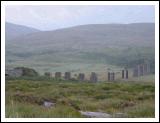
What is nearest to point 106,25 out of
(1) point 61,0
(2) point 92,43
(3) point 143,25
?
(3) point 143,25

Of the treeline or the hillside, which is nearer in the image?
the treeline

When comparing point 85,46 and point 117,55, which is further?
point 85,46

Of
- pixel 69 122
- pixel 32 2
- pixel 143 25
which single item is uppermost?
pixel 143 25

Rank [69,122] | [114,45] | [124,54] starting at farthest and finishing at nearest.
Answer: [114,45]
[124,54]
[69,122]

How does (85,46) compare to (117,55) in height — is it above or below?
above

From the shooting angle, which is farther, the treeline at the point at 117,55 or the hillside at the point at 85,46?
the hillside at the point at 85,46

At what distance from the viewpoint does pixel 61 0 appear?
5.33 metres

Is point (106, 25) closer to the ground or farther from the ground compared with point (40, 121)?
farther from the ground

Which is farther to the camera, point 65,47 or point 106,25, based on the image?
point 106,25

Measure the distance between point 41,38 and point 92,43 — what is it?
16917 mm

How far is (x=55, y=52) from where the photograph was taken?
69812 mm

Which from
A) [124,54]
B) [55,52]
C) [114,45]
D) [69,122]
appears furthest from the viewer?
[114,45]

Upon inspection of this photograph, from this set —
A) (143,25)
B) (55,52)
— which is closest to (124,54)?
(55,52)

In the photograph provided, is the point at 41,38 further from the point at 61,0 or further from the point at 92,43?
the point at 61,0
